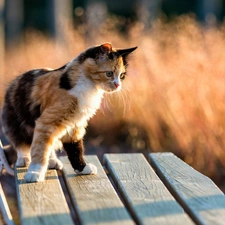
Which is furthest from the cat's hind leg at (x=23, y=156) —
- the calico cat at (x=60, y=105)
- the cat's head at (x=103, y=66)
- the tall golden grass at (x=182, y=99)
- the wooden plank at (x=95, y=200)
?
the tall golden grass at (x=182, y=99)

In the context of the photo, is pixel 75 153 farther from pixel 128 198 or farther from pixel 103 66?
pixel 128 198

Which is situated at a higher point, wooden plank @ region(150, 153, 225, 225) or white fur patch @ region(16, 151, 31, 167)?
wooden plank @ region(150, 153, 225, 225)

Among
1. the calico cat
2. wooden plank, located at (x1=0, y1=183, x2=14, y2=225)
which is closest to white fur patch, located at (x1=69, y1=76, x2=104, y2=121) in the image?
the calico cat

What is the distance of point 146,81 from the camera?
5.35 meters

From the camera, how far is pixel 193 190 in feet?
7.89

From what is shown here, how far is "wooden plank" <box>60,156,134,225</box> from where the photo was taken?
2.03 metres

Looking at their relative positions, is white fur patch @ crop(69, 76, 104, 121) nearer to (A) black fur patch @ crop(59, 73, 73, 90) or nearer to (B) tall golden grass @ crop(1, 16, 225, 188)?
(A) black fur patch @ crop(59, 73, 73, 90)

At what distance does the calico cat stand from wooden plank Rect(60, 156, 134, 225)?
12 cm

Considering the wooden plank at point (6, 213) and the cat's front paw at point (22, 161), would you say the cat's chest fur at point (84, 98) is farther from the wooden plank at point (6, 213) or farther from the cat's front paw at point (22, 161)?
the wooden plank at point (6, 213)

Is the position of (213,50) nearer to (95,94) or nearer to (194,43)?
(194,43)

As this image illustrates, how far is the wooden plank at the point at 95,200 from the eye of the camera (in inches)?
80.0

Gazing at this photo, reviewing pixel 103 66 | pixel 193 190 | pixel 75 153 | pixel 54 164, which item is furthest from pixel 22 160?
pixel 193 190

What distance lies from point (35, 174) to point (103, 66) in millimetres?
622

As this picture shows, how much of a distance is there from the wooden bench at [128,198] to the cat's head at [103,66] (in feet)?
1.25
